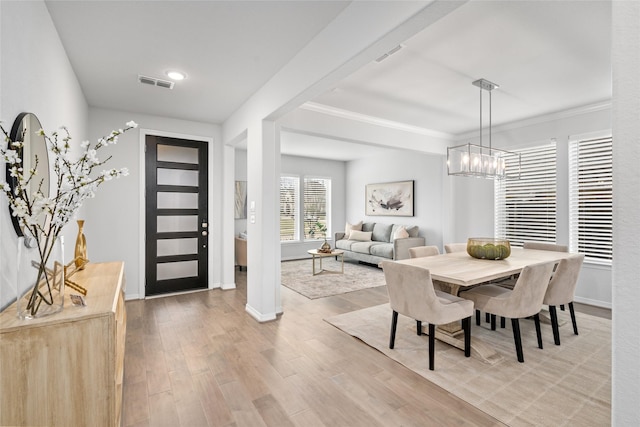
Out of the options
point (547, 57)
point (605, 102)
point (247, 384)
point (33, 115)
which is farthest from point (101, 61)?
point (605, 102)

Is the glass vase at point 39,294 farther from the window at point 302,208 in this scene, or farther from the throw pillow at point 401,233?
the window at point 302,208

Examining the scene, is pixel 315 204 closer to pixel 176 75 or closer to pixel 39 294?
pixel 176 75

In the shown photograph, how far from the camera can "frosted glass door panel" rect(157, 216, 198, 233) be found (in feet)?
15.2

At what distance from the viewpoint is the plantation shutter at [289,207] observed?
26.3 feet

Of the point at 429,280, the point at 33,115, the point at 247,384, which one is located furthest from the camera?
the point at 429,280

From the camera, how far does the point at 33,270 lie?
1927 millimetres

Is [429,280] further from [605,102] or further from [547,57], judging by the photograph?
[605,102]

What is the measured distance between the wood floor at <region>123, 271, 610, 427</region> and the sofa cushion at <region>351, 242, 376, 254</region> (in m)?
3.45

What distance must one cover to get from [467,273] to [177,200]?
4.08 m

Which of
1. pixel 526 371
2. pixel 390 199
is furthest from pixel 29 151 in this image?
pixel 390 199

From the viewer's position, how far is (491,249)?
3.32 meters

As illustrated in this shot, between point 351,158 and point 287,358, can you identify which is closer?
point 287,358

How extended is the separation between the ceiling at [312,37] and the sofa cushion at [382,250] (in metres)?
3.00

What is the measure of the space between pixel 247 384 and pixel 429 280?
160 cm
